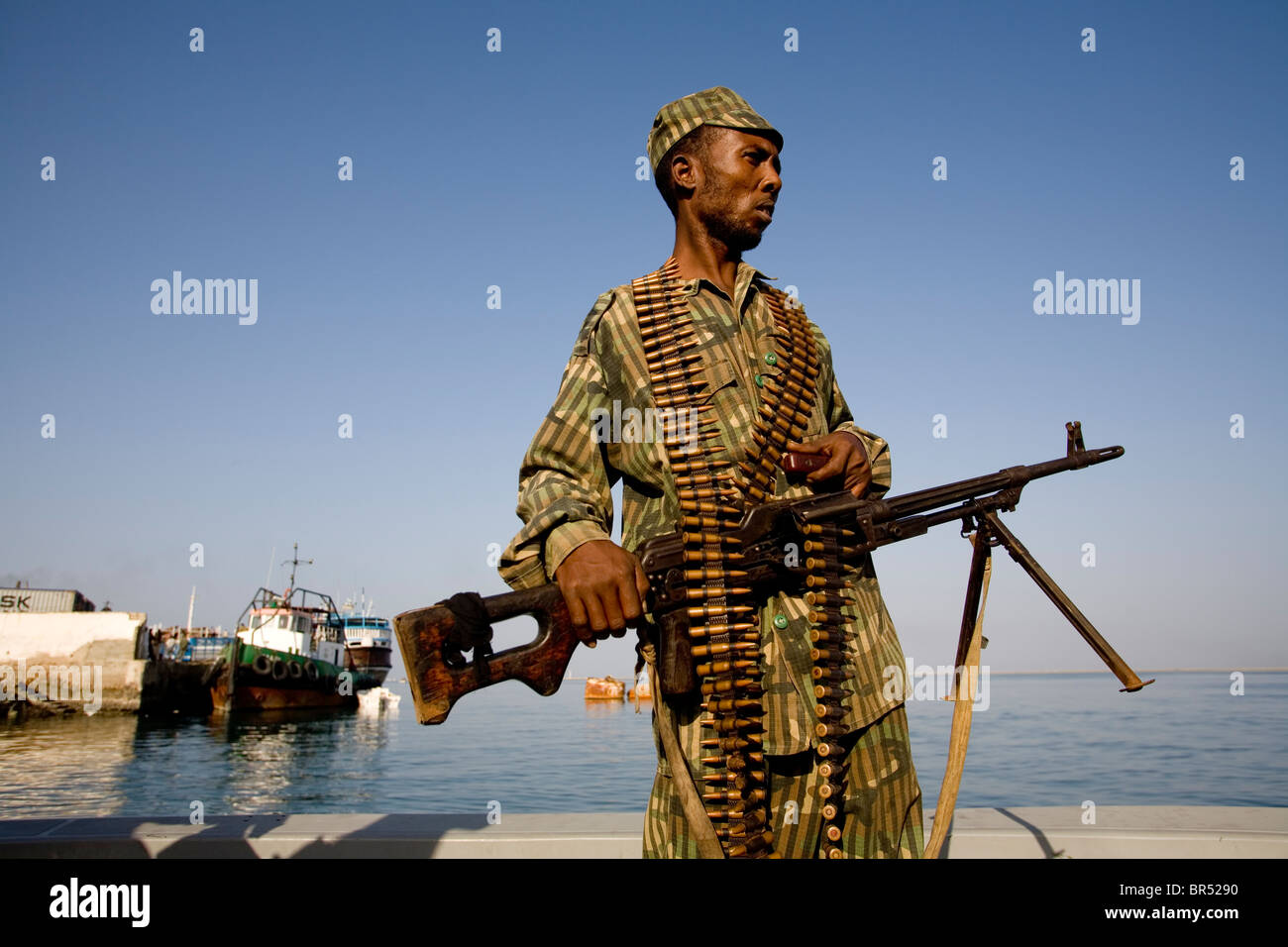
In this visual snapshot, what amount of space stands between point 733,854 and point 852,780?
442mm

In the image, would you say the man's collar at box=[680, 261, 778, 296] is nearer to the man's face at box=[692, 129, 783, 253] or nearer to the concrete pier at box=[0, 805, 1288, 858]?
the man's face at box=[692, 129, 783, 253]

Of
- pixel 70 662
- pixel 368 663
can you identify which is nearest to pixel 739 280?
pixel 70 662

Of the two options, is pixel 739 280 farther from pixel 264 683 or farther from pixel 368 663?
pixel 368 663

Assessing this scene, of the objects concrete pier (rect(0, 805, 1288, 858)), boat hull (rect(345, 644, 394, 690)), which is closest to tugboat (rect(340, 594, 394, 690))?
boat hull (rect(345, 644, 394, 690))

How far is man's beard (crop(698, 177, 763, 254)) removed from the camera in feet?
9.66

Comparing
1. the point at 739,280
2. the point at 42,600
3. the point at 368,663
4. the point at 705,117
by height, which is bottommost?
the point at 368,663

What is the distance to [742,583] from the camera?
256 centimetres

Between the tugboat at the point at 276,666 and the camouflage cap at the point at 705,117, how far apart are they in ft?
208

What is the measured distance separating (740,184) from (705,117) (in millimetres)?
287

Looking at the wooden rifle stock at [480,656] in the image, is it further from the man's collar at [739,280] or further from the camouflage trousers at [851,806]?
the man's collar at [739,280]

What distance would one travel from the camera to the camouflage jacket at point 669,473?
8.07ft

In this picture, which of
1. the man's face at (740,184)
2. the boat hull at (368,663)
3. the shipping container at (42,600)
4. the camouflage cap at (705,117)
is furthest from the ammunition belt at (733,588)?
the boat hull at (368,663)
